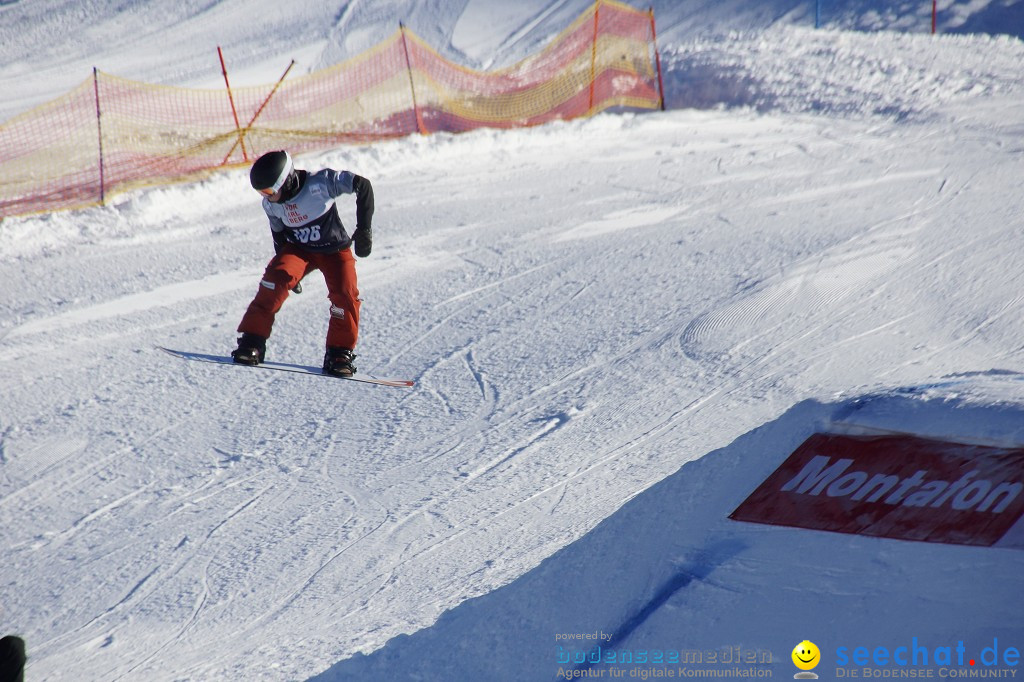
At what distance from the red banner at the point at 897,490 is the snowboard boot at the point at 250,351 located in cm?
318

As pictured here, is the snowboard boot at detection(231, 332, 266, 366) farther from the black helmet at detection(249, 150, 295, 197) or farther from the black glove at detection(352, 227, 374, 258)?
the black helmet at detection(249, 150, 295, 197)

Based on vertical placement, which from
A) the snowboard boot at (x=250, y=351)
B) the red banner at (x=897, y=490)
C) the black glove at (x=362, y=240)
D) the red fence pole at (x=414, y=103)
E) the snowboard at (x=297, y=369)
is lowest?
the red banner at (x=897, y=490)

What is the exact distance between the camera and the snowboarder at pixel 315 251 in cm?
566

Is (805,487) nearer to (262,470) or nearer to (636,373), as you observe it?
(636,373)

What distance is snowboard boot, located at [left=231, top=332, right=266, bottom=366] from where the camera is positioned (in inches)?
231

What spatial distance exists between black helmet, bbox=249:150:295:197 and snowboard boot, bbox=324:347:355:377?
114 centimetres

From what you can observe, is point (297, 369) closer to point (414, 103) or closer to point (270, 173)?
point (270, 173)

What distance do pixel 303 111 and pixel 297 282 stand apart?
718 centimetres

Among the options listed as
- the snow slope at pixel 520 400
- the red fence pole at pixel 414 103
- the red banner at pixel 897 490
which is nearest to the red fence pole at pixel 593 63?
the snow slope at pixel 520 400

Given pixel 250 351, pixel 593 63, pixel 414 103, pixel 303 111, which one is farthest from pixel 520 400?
pixel 593 63

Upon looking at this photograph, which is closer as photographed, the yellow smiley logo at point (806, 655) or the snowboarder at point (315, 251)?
the yellow smiley logo at point (806, 655)

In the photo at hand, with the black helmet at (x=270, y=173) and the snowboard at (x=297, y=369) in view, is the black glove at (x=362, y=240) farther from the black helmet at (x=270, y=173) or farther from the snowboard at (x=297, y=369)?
the snowboard at (x=297, y=369)

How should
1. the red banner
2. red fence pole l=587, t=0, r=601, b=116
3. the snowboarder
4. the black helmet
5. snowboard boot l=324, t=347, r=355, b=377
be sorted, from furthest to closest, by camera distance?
1. red fence pole l=587, t=0, r=601, b=116
2. snowboard boot l=324, t=347, r=355, b=377
3. the snowboarder
4. the black helmet
5. the red banner

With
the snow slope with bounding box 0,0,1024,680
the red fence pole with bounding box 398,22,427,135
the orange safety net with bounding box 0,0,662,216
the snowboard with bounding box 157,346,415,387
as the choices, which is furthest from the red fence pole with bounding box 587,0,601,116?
the snowboard with bounding box 157,346,415,387
